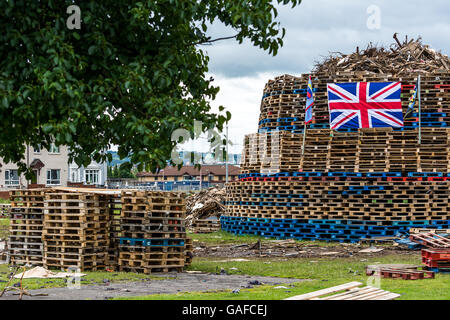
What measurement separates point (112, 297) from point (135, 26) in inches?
204

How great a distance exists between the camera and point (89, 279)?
15125mm

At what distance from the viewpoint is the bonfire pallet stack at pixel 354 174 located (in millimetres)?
25016

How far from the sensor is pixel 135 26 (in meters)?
10.4

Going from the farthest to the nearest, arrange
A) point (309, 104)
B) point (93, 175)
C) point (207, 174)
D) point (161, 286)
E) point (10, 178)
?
point (207, 174)
point (93, 175)
point (10, 178)
point (309, 104)
point (161, 286)

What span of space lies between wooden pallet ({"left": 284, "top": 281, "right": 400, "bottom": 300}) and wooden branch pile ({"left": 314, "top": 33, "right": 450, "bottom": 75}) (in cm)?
1746

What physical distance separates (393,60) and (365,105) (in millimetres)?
5409

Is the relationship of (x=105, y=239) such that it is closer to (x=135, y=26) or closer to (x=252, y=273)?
(x=252, y=273)

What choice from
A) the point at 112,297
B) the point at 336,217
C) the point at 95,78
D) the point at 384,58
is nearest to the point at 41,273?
the point at 112,297

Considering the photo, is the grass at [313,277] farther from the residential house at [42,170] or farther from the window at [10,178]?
the window at [10,178]

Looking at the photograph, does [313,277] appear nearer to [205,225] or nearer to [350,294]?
[350,294]

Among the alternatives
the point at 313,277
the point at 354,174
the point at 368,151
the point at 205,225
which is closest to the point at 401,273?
the point at 313,277

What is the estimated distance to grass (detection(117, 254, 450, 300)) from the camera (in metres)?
12.0

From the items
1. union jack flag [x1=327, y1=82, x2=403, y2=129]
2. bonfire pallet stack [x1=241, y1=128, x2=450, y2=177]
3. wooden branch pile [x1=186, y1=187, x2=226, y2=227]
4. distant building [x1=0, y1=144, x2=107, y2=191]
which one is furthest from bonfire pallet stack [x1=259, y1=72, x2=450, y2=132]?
distant building [x1=0, y1=144, x2=107, y2=191]

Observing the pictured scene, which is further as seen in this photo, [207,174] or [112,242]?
[207,174]
